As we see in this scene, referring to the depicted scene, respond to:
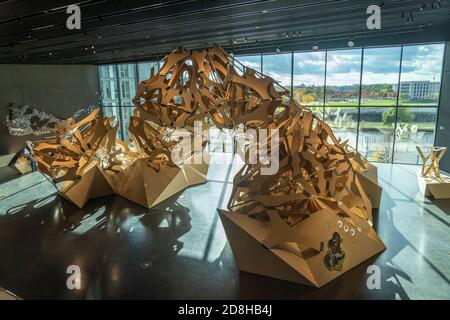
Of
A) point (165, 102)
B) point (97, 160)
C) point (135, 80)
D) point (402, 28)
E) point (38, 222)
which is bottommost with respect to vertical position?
point (38, 222)

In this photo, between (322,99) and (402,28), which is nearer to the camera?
(402,28)

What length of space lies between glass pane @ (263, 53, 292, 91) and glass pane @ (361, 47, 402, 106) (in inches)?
112

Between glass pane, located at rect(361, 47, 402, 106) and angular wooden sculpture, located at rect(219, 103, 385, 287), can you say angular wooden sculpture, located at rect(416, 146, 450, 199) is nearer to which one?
angular wooden sculpture, located at rect(219, 103, 385, 287)

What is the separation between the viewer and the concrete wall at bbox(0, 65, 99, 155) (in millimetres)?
12828

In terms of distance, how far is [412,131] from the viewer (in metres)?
12.3

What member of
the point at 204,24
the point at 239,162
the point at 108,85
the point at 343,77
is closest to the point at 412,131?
the point at 343,77

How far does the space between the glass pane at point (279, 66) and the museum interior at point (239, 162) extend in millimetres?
59

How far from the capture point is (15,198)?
8.96m

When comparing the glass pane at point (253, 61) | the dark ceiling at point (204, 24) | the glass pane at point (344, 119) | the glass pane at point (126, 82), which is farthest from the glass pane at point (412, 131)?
the glass pane at point (126, 82)

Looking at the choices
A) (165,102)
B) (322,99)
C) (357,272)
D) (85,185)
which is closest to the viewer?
(357,272)

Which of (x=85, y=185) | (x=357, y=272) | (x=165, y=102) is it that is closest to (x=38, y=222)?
(x=85, y=185)

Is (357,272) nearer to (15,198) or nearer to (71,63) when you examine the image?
(15,198)

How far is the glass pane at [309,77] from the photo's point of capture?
40.4ft

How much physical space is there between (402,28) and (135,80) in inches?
466
